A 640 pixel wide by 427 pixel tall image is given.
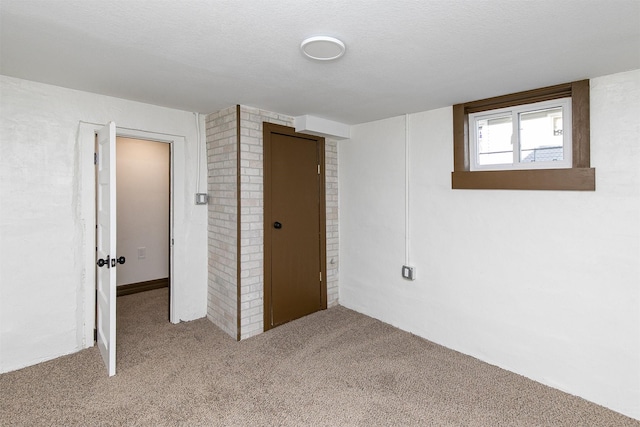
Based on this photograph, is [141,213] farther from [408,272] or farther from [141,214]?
[408,272]

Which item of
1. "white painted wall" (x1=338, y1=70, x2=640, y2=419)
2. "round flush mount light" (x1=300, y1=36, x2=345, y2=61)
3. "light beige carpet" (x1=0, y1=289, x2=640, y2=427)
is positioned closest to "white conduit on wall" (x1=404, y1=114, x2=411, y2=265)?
"white painted wall" (x1=338, y1=70, x2=640, y2=419)

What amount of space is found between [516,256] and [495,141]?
1.00 meters

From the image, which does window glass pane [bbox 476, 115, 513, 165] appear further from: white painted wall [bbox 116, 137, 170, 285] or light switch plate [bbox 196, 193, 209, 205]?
white painted wall [bbox 116, 137, 170, 285]

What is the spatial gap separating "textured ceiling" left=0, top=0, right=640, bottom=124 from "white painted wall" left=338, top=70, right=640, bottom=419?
573 mm

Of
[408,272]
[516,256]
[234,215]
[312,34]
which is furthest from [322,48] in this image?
[408,272]

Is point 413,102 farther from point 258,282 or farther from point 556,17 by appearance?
point 258,282

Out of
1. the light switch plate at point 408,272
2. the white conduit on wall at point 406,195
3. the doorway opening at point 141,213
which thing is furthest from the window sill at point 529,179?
the doorway opening at point 141,213

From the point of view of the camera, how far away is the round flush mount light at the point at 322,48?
1.71 m

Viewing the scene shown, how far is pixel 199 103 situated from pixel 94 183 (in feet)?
3.73

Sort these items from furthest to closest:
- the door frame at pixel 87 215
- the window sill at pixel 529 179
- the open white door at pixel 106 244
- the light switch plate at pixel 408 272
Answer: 1. the light switch plate at pixel 408 272
2. the door frame at pixel 87 215
3. the open white door at pixel 106 244
4. the window sill at pixel 529 179

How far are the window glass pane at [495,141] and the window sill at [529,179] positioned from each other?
0.21 meters

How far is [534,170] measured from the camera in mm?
2451

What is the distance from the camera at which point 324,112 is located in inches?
128

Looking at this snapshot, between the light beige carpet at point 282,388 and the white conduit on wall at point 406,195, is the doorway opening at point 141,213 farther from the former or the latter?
the white conduit on wall at point 406,195
